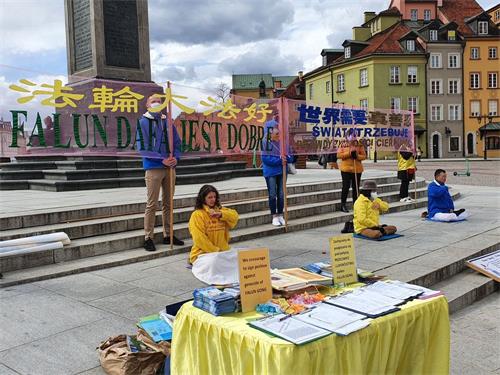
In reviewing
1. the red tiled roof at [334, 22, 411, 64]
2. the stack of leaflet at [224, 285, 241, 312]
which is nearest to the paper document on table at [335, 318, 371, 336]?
the stack of leaflet at [224, 285, 241, 312]

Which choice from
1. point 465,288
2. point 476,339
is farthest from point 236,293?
point 465,288

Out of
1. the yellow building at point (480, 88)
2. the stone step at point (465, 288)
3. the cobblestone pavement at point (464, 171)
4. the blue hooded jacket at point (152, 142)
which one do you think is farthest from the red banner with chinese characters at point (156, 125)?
the yellow building at point (480, 88)

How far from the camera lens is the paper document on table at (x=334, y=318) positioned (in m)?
2.49

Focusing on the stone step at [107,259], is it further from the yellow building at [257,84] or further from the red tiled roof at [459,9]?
the yellow building at [257,84]

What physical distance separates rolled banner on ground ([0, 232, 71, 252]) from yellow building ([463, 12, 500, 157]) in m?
47.6

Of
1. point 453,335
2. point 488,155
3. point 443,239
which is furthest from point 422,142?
point 453,335

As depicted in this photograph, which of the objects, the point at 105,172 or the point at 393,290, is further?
the point at 105,172

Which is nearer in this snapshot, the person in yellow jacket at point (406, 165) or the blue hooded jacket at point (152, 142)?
the blue hooded jacket at point (152, 142)

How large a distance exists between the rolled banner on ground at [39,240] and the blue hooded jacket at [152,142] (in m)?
1.40

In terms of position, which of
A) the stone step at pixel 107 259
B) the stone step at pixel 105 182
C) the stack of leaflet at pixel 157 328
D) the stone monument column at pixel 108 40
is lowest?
the stone step at pixel 107 259

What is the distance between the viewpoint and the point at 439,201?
9352 millimetres

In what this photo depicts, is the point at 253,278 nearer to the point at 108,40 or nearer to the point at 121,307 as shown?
the point at 121,307

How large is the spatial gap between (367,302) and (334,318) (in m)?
0.35

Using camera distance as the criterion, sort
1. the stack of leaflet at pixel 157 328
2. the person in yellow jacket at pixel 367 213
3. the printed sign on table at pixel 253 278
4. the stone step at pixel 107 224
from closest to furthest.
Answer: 1. the printed sign on table at pixel 253 278
2. the stack of leaflet at pixel 157 328
3. the stone step at pixel 107 224
4. the person in yellow jacket at pixel 367 213
